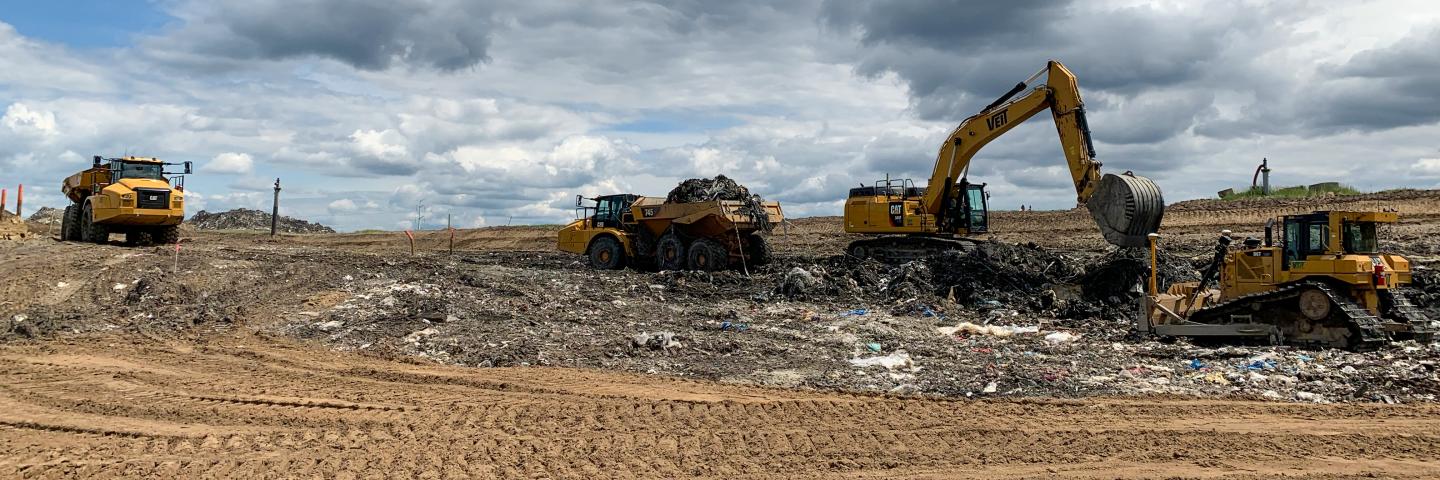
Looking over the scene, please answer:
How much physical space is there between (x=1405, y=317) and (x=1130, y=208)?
4692 millimetres

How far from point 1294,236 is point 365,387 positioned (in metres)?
10.1

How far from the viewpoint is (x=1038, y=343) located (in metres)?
11.8

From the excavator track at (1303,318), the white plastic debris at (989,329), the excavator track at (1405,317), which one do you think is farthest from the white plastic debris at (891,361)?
the excavator track at (1405,317)

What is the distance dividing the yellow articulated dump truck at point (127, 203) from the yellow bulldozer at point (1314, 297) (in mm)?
19254

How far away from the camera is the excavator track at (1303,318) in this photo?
10422 mm

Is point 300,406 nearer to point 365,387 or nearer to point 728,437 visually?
point 365,387

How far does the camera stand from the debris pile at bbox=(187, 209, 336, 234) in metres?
49.0

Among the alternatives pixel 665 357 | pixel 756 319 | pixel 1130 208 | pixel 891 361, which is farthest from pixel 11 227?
pixel 1130 208

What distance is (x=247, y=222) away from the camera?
49.9 meters

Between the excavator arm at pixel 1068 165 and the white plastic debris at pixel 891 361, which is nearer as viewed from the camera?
the white plastic debris at pixel 891 361

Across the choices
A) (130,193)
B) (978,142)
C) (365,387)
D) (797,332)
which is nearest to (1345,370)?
(797,332)

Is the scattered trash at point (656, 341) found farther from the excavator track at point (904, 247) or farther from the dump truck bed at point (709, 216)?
the excavator track at point (904, 247)

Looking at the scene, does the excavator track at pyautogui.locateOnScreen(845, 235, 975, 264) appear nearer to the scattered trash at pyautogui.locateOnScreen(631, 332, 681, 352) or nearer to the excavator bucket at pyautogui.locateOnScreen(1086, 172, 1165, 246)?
the excavator bucket at pyautogui.locateOnScreen(1086, 172, 1165, 246)

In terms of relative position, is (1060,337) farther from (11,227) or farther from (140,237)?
(11,227)
